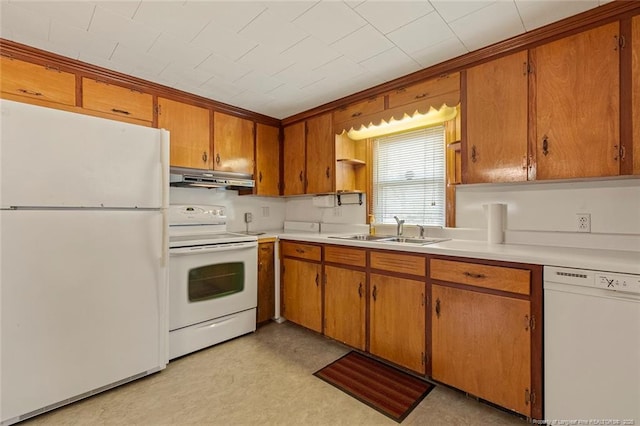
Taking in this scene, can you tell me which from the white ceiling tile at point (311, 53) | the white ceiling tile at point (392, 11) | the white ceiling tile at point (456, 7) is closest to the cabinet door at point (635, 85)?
the white ceiling tile at point (456, 7)

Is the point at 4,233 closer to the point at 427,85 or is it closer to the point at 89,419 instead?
the point at 89,419

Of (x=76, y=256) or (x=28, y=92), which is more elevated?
(x=28, y=92)


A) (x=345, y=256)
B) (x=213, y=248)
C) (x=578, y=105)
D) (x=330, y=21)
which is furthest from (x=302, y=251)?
(x=578, y=105)

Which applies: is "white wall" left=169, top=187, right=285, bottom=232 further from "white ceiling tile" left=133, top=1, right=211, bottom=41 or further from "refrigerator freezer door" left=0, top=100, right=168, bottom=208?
"white ceiling tile" left=133, top=1, right=211, bottom=41

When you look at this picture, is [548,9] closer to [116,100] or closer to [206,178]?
[206,178]

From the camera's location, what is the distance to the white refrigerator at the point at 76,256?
5.23 ft

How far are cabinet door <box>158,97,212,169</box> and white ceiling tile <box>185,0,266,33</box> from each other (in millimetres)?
1256

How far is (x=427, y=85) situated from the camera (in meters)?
2.35

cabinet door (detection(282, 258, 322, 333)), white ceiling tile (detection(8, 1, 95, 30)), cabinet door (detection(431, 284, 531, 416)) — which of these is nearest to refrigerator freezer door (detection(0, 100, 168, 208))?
white ceiling tile (detection(8, 1, 95, 30))

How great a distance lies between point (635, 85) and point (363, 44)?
5.00ft

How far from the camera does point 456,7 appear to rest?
164cm

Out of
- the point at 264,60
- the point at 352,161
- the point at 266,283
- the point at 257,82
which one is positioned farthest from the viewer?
the point at 352,161

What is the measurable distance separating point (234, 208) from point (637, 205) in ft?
11.1

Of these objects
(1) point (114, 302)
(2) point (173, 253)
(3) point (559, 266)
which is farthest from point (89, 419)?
(3) point (559, 266)
